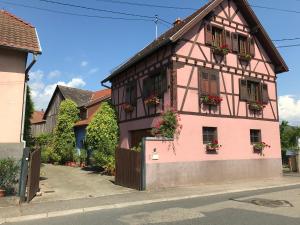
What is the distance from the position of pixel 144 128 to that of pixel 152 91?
6.79 feet

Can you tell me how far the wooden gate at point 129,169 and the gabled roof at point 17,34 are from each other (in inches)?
236

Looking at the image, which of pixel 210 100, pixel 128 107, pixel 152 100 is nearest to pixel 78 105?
pixel 128 107

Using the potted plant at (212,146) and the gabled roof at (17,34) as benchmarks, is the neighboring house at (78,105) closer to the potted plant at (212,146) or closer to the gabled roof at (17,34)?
the potted plant at (212,146)

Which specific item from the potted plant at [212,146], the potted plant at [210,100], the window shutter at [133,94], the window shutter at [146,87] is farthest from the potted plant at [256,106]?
the window shutter at [133,94]

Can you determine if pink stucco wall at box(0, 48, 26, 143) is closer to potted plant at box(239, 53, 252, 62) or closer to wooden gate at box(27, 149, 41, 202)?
wooden gate at box(27, 149, 41, 202)

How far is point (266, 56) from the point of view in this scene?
21344mm

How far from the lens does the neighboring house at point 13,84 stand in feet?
40.7

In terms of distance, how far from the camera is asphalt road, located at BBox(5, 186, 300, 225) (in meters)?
8.05

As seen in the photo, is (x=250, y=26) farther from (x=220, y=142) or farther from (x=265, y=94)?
(x=220, y=142)

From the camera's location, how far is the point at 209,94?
1761 cm

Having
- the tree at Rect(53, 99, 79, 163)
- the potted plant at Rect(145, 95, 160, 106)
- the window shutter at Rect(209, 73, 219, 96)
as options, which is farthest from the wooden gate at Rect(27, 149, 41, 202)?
the tree at Rect(53, 99, 79, 163)

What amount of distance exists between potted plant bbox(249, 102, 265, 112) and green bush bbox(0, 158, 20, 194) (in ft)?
43.0

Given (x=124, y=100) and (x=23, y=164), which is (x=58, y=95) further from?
(x=23, y=164)

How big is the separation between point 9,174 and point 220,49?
12.2 metres
